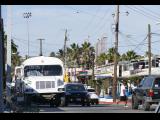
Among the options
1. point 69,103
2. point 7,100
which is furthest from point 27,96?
point 7,100

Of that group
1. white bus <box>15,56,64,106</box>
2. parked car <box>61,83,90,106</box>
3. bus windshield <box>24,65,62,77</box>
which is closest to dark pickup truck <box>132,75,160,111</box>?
white bus <box>15,56,64,106</box>

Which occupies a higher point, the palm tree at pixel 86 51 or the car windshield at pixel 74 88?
the palm tree at pixel 86 51

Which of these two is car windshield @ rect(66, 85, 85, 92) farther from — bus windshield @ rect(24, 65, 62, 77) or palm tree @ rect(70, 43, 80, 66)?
palm tree @ rect(70, 43, 80, 66)

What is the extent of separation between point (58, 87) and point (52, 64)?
140cm

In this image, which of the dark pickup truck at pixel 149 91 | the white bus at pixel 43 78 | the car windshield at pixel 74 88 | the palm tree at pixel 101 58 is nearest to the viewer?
the dark pickup truck at pixel 149 91

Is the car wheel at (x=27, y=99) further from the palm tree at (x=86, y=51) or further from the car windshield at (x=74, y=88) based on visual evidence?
the palm tree at (x=86, y=51)

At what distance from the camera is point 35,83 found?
109 feet

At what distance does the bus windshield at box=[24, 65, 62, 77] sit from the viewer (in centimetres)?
3344

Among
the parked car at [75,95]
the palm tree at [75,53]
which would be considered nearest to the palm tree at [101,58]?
the palm tree at [75,53]

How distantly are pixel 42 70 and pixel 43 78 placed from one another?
1.91ft

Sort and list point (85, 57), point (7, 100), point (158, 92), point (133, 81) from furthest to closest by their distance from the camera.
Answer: point (85, 57) → point (133, 81) → point (158, 92) → point (7, 100)

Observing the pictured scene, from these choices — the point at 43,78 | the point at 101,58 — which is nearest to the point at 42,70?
the point at 43,78

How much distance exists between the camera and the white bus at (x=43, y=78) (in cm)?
3303
